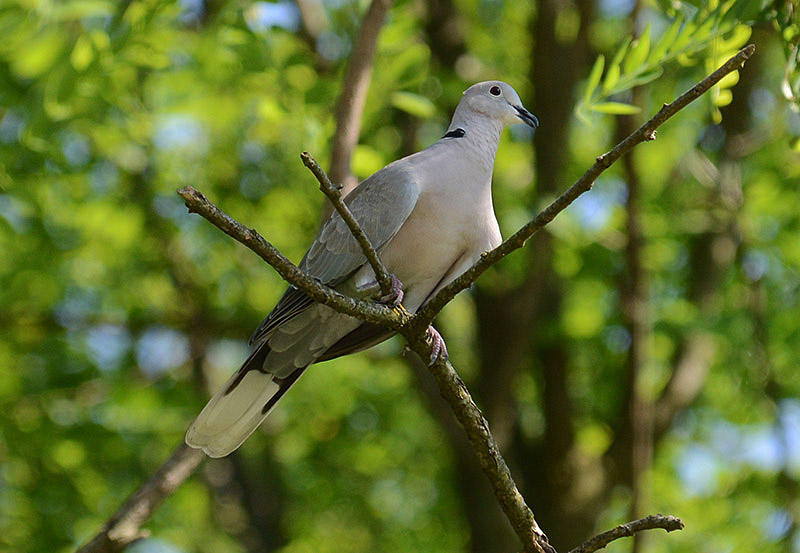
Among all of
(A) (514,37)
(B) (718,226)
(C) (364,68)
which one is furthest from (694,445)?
(C) (364,68)

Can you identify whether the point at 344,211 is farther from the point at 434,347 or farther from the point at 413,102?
the point at 413,102

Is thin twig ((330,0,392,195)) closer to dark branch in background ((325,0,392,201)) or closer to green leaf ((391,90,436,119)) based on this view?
dark branch in background ((325,0,392,201))

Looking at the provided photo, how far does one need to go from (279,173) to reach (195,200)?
15.3 ft

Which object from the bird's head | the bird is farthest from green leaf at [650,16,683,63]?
the bird's head

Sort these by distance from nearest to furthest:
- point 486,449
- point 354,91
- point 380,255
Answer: point 486,449, point 380,255, point 354,91

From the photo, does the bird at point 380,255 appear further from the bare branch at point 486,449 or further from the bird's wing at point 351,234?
the bare branch at point 486,449

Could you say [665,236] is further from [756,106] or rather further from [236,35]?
[236,35]

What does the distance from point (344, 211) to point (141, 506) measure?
1.35 metres

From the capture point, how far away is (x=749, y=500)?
6.19m

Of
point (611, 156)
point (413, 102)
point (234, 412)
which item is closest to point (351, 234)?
point (234, 412)

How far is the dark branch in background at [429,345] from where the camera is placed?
1.79m

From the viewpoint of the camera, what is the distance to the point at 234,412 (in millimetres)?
2943

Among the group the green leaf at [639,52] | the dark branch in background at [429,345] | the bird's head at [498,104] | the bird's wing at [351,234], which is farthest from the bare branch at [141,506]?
the green leaf at [639,52]

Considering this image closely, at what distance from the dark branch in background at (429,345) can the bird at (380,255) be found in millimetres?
205
